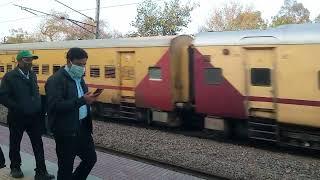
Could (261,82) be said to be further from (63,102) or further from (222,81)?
(63,102)

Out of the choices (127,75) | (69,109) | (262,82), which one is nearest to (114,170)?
(69,109)

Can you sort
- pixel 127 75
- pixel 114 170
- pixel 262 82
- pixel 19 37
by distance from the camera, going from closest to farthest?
pixel 114 170, pixel 262 82, pixel 127 75, pixel 19 37

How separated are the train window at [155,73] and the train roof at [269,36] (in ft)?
6.57

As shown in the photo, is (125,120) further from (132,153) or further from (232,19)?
(232,19)

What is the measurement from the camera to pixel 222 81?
13.4 m

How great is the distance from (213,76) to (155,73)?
2769mm

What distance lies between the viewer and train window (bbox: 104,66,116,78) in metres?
17.4

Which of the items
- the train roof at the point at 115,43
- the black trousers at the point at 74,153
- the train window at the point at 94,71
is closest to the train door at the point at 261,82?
the train roof at the point at 115,43

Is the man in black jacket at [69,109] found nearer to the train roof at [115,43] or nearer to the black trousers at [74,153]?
the black trousers at [74,153]

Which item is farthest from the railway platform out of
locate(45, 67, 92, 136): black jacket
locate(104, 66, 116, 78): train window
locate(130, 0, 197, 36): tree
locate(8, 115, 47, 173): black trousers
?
locate(130, 0, 197, 36): tree

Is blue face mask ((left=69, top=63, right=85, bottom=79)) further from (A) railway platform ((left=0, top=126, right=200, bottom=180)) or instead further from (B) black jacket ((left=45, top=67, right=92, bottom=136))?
(A) railway platform ((left=0, top=126, right=200, bottom=180))

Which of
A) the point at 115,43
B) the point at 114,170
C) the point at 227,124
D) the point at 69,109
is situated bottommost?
the point at 114,170

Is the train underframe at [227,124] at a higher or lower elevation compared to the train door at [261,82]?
lower

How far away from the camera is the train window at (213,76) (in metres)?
13.5
